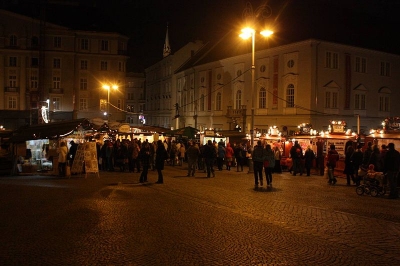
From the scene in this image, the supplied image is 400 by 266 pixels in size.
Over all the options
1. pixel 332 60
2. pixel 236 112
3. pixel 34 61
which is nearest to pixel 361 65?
pixel 332 60

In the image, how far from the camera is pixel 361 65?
41.5 meters

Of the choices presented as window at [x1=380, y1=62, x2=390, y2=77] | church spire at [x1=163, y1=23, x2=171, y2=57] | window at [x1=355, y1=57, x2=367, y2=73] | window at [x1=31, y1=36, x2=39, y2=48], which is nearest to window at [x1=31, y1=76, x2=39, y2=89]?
window at [x1=31, y1=36, x2=39, y2=48]

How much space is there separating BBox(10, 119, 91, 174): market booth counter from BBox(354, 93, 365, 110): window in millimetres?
26704

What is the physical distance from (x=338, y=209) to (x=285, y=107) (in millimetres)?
28638

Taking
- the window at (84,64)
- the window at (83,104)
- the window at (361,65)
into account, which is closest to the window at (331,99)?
the window at (361,65)

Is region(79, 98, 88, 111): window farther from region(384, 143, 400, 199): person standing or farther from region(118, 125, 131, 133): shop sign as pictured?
region(384, 143, 400, 199): person standing

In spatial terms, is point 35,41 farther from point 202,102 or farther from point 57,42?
point 202,102

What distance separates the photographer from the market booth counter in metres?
22.9

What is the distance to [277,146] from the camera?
90.9 feet

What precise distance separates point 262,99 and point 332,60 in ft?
26.8

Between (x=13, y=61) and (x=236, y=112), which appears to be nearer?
(x=236, y=112)

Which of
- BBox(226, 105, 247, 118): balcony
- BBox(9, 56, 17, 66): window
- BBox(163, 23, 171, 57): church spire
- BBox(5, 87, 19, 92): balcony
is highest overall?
BBox(163, 23, 171, 57): church spire

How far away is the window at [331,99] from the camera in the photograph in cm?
3934

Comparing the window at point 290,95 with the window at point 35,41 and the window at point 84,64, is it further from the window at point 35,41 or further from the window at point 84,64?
the window at point 35,41
